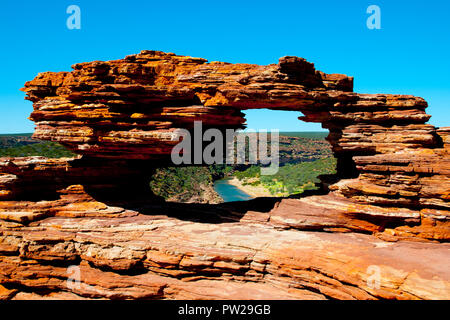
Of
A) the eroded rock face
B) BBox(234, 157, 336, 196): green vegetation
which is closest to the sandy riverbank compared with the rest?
BBox(234, 157, 336, 196): green vegetation

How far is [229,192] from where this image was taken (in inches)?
2972

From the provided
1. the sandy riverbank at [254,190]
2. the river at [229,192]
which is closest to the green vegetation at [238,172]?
the sandy riverbank at [254,190]

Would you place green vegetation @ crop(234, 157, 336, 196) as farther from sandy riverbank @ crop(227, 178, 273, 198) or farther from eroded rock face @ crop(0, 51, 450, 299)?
eroded rock face @ crop(0, 51, 450, 299)

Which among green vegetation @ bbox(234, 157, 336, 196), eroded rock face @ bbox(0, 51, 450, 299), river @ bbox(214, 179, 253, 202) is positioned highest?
eroded rock face @ bbox(0, 51, 450, 299)

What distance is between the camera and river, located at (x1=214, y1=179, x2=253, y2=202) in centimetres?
6688

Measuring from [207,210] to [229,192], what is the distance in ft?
192

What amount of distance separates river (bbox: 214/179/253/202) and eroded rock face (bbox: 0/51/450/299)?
155 ft


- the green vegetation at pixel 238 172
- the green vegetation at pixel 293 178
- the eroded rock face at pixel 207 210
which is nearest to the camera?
the eroded rock face at pixel 207 210

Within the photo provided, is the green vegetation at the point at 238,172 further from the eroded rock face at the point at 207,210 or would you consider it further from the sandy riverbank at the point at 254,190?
the eroded rock face at the point at 207,210

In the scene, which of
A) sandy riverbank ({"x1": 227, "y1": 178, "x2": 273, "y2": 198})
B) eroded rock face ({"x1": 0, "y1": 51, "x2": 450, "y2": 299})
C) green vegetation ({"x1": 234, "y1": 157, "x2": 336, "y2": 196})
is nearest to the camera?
eroded rock face ({"x1": 0, "y1": 51, "x2": 450, "y2": 299})

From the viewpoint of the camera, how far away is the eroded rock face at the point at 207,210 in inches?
517

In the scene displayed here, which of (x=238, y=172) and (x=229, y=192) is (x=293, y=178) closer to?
(x=229, y=192)

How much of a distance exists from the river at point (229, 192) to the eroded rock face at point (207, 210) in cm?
4728

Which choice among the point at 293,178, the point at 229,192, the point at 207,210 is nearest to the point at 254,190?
the point at 229,192
